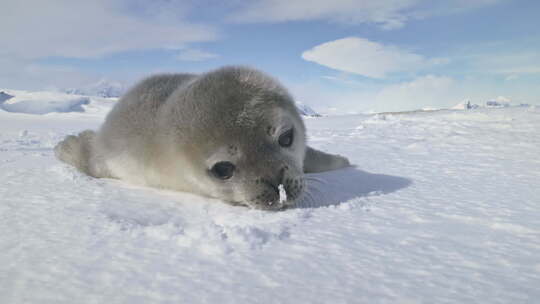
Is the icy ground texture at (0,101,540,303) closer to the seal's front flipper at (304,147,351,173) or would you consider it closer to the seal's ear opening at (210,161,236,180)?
the seal's ear opening at (210,161,236,180)

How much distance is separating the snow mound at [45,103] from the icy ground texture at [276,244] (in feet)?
190

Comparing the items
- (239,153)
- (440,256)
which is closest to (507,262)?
(440,256)

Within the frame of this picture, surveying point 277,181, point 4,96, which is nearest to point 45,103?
point 4,96

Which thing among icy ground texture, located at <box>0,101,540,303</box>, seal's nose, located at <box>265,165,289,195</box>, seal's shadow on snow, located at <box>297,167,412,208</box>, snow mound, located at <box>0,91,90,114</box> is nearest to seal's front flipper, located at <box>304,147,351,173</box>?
seal's shadow on snow, located at <box>297,167,412,208</box>

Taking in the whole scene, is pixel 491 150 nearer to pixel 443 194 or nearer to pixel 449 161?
pixel 449 161

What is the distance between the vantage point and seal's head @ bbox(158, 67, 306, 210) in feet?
6.71

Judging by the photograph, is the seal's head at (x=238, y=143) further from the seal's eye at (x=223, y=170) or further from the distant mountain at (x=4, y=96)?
the distant mountain at (x=4, y=96)

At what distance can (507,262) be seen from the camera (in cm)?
128

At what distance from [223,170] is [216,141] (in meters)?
0.19

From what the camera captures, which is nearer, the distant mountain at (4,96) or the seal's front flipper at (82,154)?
the seal's front flipper at (82,154)

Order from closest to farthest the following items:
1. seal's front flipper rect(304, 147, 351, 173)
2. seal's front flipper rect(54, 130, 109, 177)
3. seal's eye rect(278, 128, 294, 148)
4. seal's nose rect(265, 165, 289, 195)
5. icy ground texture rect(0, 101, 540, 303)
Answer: icy ground texture rect(0, 101, 540, 303) → seal's nose rect(265, 165, 289, 195) → seal's eye rect(278, 128, 294, 148) → seal's front flipper rect(54, 130, 109, 177) → seal's front flipper rect(304, 147, 351, 173)

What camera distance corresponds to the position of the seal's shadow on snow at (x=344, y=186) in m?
2.22

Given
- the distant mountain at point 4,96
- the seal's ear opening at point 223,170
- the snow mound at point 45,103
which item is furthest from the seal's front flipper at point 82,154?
the distant mountain at point 4,96

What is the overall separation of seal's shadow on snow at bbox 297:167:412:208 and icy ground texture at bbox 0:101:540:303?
0.04 feet
